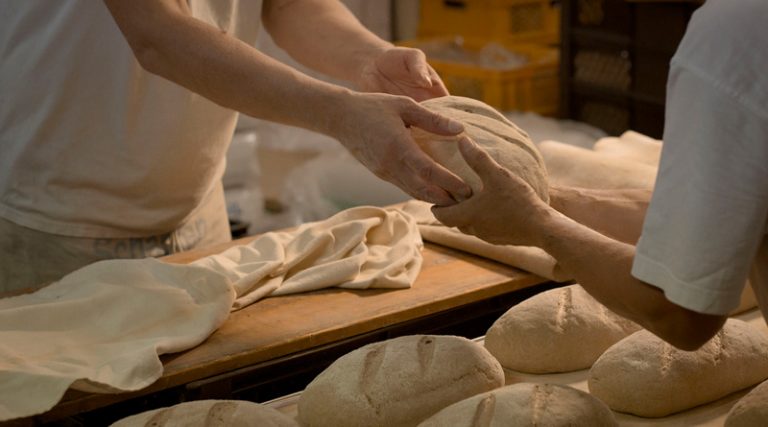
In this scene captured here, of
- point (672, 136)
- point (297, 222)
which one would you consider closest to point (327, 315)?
point (672, 136)

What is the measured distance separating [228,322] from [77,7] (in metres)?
0.82

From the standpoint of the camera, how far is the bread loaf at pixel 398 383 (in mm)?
1819

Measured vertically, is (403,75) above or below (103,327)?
above

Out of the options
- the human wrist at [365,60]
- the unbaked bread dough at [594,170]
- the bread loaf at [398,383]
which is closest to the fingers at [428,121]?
the bread loaf at [398,383]

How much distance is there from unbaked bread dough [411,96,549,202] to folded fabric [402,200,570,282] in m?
0.27

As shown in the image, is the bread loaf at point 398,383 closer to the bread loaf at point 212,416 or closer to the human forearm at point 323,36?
the bread loaf at point 212,416

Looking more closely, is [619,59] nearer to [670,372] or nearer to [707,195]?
[670,372]

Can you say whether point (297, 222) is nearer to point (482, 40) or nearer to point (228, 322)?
point (482, 40)

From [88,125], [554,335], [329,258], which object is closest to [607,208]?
[554,335]

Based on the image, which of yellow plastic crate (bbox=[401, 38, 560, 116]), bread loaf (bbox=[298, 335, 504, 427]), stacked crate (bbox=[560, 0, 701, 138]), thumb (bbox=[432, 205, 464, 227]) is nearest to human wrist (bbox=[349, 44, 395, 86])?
thumb (bbox=[432, 205, 464, 227])

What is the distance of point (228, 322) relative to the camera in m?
2.19

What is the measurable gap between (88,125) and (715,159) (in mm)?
1641

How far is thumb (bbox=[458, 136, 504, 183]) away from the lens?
5.75 ft

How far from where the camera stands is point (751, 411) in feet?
5.61
